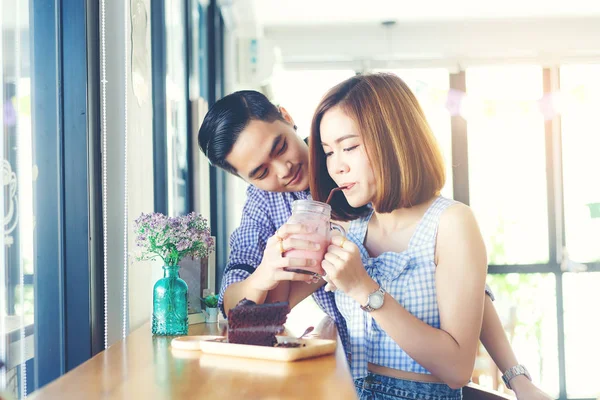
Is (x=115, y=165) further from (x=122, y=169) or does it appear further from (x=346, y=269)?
(x=346, y=269)

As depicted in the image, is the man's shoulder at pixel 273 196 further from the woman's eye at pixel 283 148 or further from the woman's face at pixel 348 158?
the woman's face at pixel 348 158

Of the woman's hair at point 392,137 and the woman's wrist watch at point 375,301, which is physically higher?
the woman's hair at point 392,137

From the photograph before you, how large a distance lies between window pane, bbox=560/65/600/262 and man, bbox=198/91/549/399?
3601 mm

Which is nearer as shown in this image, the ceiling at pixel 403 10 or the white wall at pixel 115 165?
the white wall at pixel 115 165

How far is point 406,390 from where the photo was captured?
143 centimetres

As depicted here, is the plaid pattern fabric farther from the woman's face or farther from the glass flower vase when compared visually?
the glass flower vase

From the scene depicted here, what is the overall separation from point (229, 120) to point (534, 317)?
3919mm

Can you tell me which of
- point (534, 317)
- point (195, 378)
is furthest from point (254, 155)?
point (534, 317)

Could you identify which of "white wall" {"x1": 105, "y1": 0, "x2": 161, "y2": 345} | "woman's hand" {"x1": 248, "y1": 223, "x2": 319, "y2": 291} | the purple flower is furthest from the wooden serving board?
"white wall" {"x1": 105, "y1": 0, "x2": 161, "y2": 345}

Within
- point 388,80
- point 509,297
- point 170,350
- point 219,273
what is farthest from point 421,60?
point 170,350

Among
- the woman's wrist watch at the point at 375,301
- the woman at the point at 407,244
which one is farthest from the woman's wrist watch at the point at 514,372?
the woman's wrist watch at the point at 375,301

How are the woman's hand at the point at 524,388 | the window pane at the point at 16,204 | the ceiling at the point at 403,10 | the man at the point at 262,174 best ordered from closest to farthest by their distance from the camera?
the window pane at the point at 16,204 → the woman's hand at the point at 524,388 → the man at the point at 262,174 → the ceiling at the point at 403,10

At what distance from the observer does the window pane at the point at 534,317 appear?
193 inches

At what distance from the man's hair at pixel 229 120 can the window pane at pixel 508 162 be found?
3549 mm
